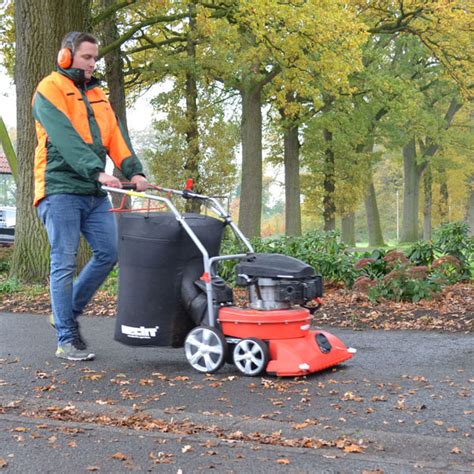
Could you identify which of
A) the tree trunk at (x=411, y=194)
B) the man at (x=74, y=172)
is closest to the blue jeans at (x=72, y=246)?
the man at (x=74, y=172)

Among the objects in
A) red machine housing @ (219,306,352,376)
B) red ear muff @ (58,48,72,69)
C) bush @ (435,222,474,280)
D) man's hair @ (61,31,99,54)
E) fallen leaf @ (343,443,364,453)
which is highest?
man's hair @ (61,31,99,54)

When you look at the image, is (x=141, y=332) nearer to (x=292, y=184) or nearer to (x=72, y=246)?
(x=72, y=246)

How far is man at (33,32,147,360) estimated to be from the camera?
584cm

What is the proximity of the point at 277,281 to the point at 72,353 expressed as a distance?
5.67ft

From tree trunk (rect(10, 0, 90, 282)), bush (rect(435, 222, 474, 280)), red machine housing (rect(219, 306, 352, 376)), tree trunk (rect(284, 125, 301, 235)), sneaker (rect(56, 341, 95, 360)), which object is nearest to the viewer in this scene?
red machine housing (rect(219, 306, 352, 376))

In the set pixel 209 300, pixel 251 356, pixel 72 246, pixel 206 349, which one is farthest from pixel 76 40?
pixel 251 356

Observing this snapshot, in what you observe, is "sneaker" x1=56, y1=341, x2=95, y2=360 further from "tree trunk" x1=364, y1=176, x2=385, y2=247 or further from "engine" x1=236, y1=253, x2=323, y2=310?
"tree trunk" x1=364, y1=176, x2=385, y2=247

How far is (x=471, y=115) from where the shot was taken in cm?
4450

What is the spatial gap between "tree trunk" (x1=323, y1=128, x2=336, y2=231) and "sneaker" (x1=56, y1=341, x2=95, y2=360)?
90.7ft

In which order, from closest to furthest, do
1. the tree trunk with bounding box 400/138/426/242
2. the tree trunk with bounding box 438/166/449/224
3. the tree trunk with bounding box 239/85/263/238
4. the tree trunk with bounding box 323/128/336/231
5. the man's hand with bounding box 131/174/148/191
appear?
the man's hand with bounding box 131/174/148/191, the tree trunk with bounding box 239/85/263/238, the tree trunk with bounding box 323/128/336/231, the tree trunk with bounding box 400/138/426/242, the tree trunk with bounding box 438/166/449/224

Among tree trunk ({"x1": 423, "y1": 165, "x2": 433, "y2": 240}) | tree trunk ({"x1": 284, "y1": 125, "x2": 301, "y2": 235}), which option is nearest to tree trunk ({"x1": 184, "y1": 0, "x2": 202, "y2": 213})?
tree trunk ({"x1": 284, "y1": 125, "x2": 301, "y2": 235})

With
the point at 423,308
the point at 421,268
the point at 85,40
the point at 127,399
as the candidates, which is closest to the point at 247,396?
the point at 127,399

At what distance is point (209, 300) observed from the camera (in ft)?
18.2

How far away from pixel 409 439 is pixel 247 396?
1.21 m
